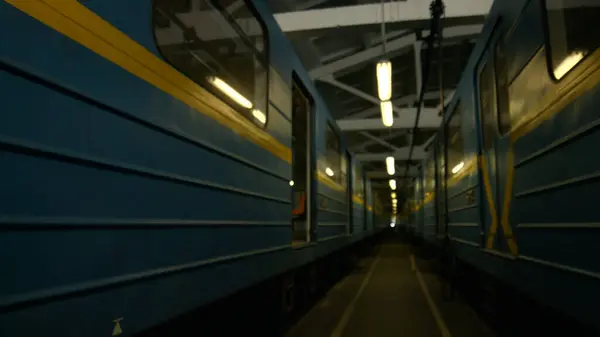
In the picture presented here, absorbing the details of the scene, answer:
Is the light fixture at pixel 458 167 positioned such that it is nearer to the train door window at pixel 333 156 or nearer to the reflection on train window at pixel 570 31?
the train door window at pixel 333 156

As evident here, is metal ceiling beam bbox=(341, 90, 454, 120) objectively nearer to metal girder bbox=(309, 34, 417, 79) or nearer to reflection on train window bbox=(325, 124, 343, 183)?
metal girder bbox=(309, 34, 417, 79)

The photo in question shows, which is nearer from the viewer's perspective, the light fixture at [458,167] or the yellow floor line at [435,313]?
the yellow floor line at [435,313]

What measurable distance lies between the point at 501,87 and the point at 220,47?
2.06m

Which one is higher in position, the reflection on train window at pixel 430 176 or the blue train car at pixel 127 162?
the reflection on train window at pixel 430 176

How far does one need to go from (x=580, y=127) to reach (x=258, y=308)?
254cm

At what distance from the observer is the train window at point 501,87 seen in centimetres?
329

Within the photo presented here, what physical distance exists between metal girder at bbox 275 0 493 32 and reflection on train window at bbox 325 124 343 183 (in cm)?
147

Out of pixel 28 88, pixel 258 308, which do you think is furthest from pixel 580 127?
pixel 258 308

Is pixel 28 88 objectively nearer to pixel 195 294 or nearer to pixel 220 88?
pixel 195 294

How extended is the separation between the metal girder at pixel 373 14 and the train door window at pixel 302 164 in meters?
1.72

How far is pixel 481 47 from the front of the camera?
398cm

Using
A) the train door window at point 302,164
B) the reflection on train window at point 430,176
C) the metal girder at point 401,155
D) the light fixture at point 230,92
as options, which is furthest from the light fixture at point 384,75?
the metal girder at point 401,155

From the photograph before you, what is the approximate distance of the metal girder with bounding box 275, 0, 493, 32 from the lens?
617cm

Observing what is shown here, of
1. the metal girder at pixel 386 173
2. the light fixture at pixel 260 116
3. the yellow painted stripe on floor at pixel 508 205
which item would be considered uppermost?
the metal girder at pixel 386 173
